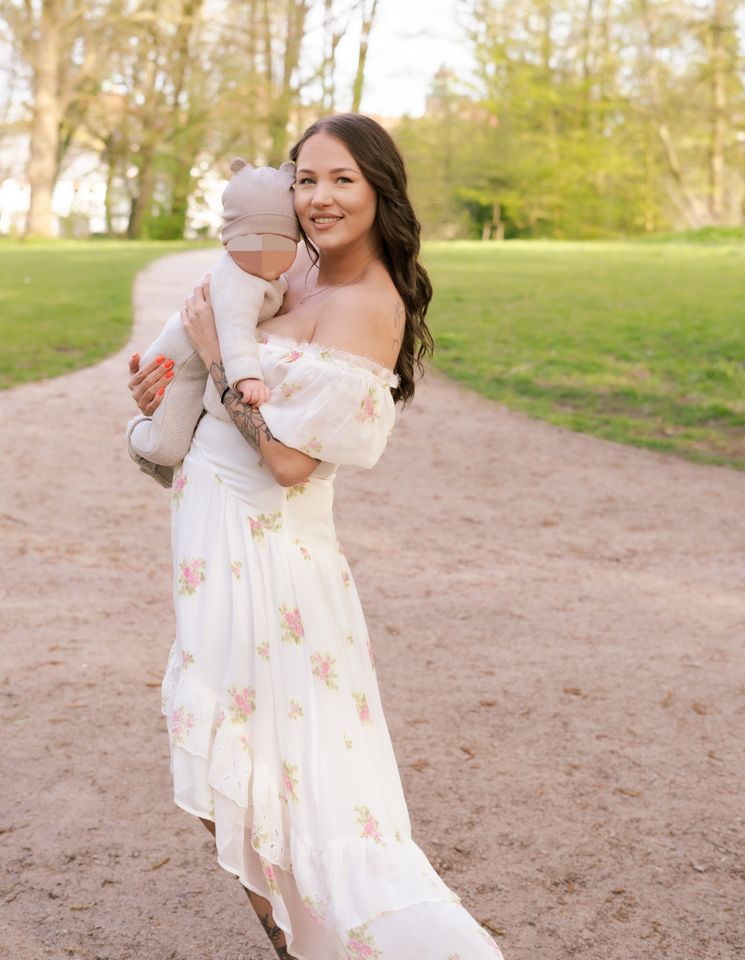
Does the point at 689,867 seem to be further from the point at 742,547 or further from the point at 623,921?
the point at 742,547

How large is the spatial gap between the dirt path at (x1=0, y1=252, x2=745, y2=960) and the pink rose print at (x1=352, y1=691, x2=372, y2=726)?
86 centimetres

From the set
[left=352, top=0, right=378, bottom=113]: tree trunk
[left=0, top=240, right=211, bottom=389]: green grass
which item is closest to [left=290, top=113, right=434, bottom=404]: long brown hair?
[left=0, top=240, right=211, bottom=389]: green grass

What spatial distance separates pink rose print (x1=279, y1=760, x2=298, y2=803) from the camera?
229 cm

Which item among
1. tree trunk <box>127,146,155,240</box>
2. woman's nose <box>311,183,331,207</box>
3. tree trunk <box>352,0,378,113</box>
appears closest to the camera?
woman's nose <box>311,183,331,207</box>

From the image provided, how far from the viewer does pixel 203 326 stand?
93.7 inches

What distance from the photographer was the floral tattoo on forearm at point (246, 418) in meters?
2.26

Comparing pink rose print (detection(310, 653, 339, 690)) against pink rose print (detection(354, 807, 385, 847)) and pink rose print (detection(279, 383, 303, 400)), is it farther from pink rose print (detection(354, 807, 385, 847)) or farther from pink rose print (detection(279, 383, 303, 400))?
pink rose print (detection(279, 383, 303, 400))

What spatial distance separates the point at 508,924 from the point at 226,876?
77 cm

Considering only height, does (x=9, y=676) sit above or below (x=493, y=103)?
below

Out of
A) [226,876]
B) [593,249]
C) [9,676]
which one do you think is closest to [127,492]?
[9,676]

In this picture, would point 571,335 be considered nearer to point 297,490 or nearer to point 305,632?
point 297,490

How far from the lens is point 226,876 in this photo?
3270 millimetres

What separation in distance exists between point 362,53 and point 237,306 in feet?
107

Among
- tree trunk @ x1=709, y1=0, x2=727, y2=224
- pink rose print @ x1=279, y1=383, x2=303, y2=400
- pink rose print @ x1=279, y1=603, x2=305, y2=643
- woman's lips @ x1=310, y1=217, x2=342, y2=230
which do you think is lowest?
pink rose print @ x1=279, y1=603, x2=305, y2=643
